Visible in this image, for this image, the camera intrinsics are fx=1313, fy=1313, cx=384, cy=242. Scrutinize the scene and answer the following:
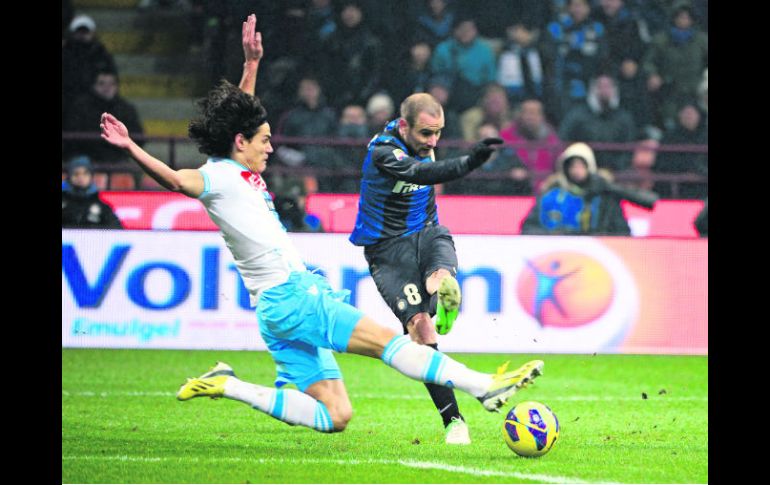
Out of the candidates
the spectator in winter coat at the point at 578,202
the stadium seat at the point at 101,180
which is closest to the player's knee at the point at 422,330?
the spectator in winter coat at the point at 578,202

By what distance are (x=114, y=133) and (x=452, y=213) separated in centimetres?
782

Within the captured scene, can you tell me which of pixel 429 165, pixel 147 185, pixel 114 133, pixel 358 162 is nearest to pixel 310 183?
pixel 358 162

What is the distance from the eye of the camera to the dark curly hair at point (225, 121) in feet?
21.7

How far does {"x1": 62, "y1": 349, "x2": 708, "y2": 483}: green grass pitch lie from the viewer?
21.4 ft

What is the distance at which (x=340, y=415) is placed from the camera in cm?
670

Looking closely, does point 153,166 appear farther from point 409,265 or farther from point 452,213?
point 452,213

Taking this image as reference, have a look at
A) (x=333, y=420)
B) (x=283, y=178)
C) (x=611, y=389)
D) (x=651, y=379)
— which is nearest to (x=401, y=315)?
(x=333, y=420)

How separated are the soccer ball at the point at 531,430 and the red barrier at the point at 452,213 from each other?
6176mm

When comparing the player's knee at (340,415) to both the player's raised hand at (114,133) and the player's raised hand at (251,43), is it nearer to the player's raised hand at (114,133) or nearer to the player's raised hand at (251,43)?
the player's raised hand at (114,133)

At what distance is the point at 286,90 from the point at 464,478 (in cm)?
1012

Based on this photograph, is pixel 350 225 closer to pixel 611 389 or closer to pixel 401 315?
pixel 611 389

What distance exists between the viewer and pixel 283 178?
46.8ft

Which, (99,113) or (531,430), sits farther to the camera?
(99,113)

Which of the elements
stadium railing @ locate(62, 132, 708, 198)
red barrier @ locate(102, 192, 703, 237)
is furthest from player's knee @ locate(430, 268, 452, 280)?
Answer: stadium railing @ locate(62, 132, 708, 198)
